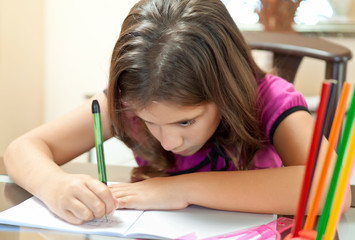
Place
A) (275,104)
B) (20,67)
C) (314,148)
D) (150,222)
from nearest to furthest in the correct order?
(314,148) < (150,222) < (275,104) < (20,67)

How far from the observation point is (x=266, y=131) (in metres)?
0.83

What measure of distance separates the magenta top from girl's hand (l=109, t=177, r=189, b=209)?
0.52 ft

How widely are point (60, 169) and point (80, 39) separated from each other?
5.13ft

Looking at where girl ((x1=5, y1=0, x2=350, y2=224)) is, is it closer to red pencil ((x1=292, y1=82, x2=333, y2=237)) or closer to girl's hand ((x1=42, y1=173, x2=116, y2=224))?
girl's hand ((x1=42, y1=173, x2=116, y2=224))

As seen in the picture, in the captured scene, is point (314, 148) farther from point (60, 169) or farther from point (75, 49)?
point (75, 49)

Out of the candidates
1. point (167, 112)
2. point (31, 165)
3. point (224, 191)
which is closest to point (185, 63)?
point (167, 112)

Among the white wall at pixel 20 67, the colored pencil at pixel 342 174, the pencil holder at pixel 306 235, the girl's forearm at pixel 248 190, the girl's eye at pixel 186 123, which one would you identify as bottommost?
the white wall at pixel 20 67

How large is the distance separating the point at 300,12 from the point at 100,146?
183 cm

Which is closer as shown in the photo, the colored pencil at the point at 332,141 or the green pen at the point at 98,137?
the colored pencil at the point at 332,141

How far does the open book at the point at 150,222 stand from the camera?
57 centimetres

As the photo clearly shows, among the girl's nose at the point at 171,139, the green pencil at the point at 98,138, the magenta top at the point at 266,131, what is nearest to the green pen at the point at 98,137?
the green pencil at the point at 98,138

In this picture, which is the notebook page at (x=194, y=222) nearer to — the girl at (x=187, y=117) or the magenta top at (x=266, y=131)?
the girl at (x=187, y=117)

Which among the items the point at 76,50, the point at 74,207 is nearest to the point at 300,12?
the point at 76,50

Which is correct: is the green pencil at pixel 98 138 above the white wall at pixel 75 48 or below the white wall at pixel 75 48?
above
